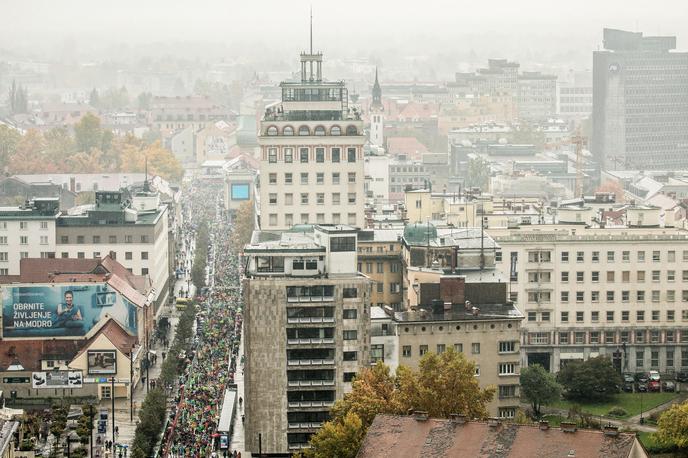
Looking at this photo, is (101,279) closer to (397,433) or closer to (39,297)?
(39,297)

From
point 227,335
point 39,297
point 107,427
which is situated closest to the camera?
point 107,427

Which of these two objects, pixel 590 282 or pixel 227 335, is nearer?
pixel 590 282

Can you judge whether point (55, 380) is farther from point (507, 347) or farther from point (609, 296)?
point (609, 296)

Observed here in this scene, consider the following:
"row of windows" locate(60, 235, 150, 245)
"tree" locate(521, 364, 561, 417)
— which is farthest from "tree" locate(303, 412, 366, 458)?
"row of windows" locate(60, 235, 150, 245)

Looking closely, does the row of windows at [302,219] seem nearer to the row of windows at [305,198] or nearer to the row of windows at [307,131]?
the row of windows at [305,198]

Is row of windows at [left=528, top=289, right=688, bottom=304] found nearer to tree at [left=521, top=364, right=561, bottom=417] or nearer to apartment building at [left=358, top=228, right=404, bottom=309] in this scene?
apartment building at [left=358, top=228, right=404, bottom=309]

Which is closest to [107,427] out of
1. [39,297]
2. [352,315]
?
[39,297]

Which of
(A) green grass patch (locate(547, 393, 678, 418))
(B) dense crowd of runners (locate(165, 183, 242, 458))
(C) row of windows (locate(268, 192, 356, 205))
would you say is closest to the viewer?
(B) dense crowd of runners (locate(165, 183, 242, 458))
